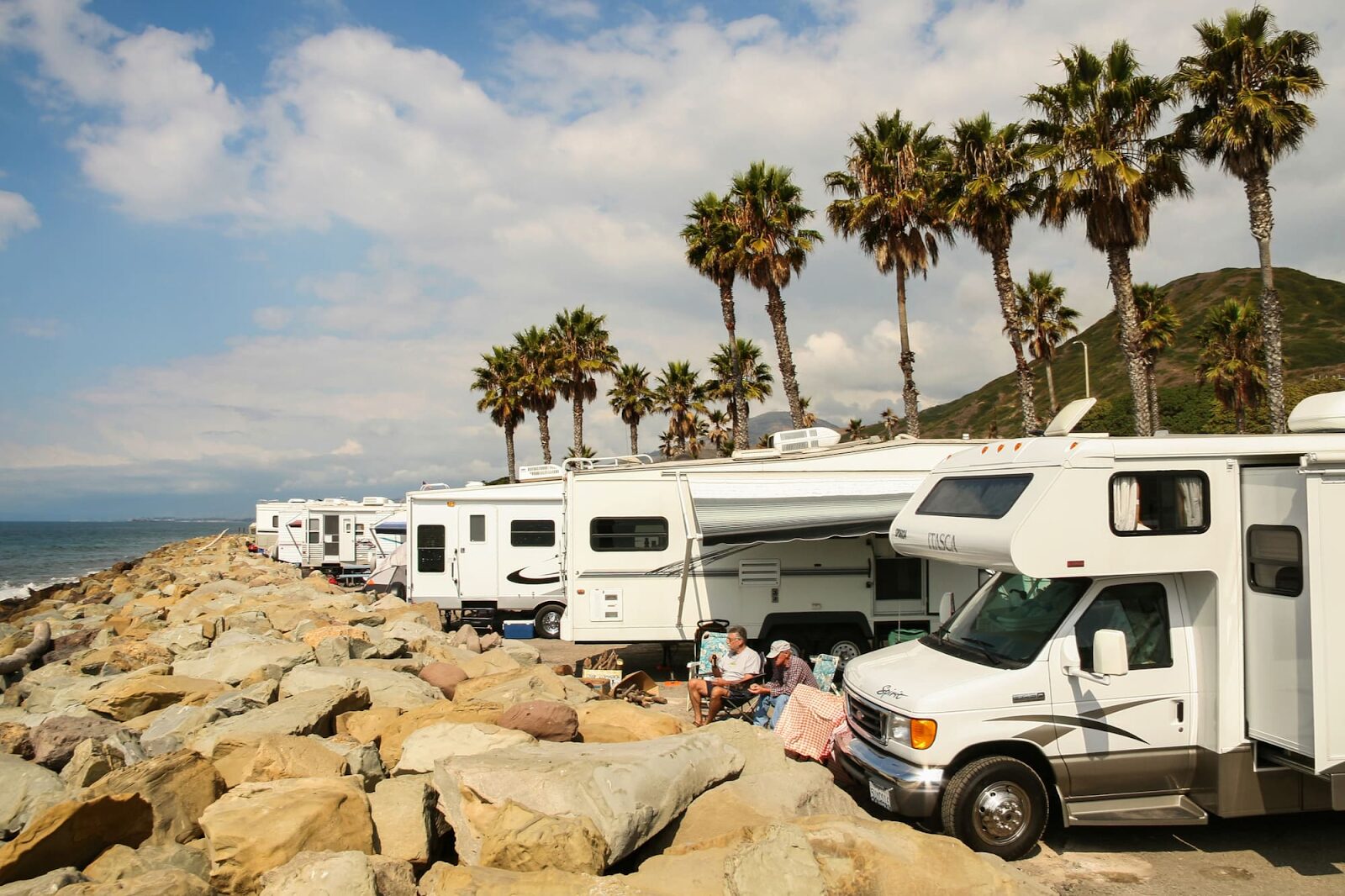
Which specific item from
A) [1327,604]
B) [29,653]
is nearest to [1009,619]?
[1327,604]

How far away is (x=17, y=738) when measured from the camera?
7844 mm

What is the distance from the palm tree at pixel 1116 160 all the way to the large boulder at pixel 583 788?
694 inches

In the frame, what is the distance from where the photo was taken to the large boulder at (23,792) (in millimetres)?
6227

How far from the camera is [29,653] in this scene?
50.0ft

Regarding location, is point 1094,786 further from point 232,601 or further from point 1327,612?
point 232,601

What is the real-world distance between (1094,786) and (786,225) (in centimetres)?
2263

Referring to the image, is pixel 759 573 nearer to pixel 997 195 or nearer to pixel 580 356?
pixel 997 195

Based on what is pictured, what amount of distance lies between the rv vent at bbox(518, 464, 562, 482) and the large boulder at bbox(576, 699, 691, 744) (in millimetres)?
10447

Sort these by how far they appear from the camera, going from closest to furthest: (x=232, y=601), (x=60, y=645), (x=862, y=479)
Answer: (x=862, y=479), (x=60, y=645), (x=232, y=601)

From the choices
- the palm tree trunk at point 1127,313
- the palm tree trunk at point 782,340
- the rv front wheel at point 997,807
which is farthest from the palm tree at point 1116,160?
the rv front wheel at point 997,807

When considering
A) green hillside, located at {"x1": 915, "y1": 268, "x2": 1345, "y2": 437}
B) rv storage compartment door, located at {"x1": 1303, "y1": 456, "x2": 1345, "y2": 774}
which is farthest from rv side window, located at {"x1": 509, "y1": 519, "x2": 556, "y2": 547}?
green hillside, located at {"x1": 915, "y1": 268, "x2": 1345, "y2": 437}

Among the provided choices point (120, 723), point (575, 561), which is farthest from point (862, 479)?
point (120, 723)

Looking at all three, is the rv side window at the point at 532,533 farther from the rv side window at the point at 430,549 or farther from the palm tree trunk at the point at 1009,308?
the palm tree trunk at the point at 1009,308

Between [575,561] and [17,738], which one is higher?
[575,561]
